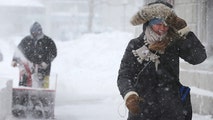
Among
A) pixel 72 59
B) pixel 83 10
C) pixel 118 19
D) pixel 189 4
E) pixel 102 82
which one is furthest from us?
pixel 83 10

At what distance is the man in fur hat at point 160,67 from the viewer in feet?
14.7

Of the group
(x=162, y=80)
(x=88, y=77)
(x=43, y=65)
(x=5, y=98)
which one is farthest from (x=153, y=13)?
(x=88, y=77)

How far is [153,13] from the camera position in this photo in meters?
4.58

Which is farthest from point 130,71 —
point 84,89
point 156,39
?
point 84,89

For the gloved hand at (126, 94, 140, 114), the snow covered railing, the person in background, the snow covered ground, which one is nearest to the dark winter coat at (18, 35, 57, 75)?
the person in background

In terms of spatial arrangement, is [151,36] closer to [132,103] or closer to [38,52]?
[132,103]

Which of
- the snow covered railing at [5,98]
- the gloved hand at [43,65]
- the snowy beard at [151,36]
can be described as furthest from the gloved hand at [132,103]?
the gloved hand at [43,65]

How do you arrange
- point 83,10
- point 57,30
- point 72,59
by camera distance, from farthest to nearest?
point 83,10
point 57,30
point 72,59

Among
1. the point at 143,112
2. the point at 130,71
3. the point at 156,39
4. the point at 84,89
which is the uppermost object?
the point at 156,39

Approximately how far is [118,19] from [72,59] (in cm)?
2719

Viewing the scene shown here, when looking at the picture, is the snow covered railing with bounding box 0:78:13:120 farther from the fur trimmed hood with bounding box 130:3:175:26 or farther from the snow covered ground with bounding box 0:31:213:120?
the fur trimmed hood with bounding box 130:3:175:26

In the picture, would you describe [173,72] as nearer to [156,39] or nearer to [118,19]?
[156,39]

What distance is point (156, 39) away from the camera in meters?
4.48

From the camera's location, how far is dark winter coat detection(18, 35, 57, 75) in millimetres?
11000
